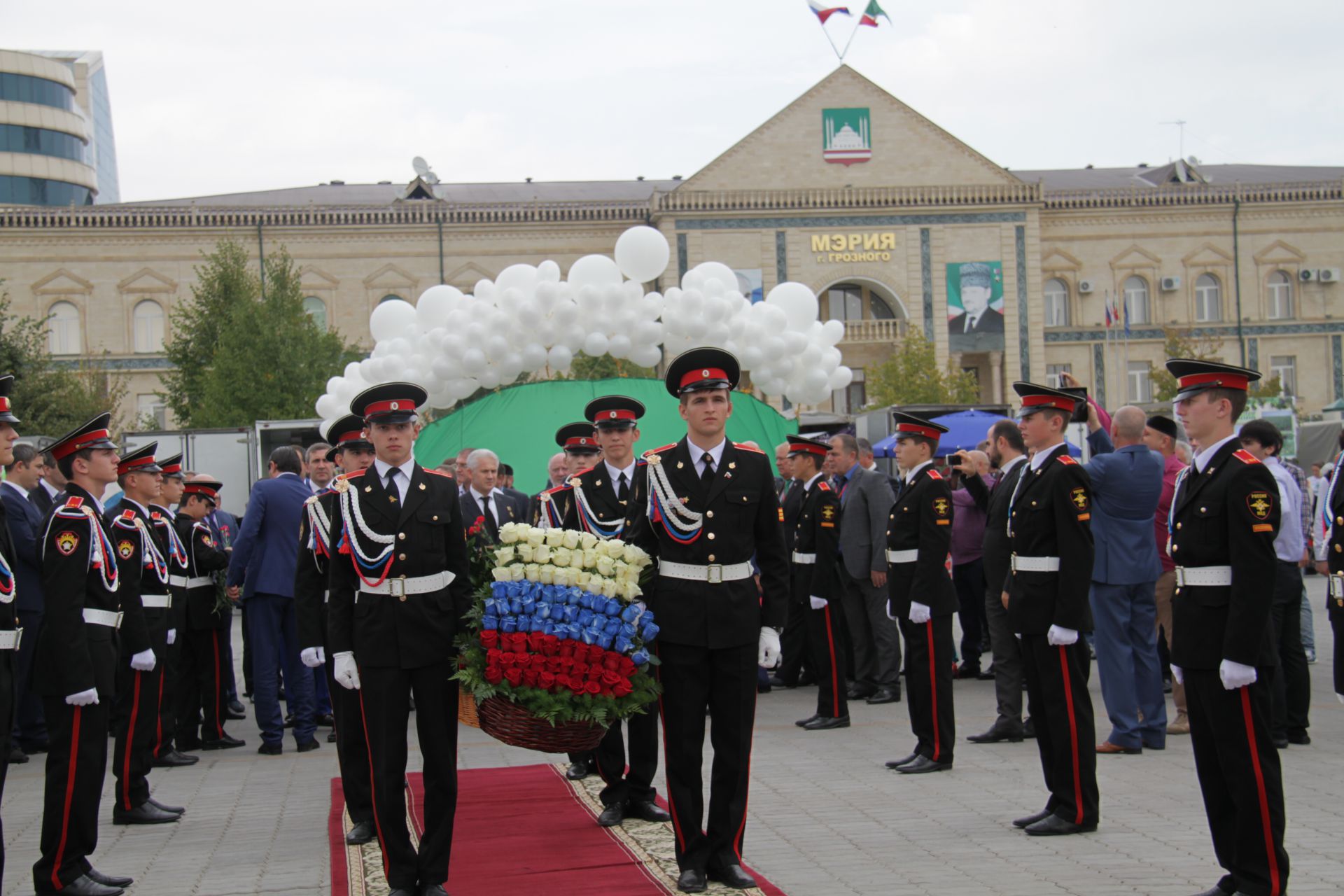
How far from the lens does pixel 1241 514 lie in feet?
19.4

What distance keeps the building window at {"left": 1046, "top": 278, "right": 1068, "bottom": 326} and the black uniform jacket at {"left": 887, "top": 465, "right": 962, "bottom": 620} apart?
1818 inches

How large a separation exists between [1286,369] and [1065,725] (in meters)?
51.7

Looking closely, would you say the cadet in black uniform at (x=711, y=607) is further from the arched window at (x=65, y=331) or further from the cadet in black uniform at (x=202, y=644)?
the arched window at (x=65, y=331)

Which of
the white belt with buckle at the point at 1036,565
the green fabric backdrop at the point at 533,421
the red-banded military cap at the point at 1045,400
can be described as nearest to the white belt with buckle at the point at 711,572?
the white belt with buckle at the point at 1036,565

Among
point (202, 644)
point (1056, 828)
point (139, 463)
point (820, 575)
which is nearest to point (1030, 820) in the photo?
point (1056, 828)

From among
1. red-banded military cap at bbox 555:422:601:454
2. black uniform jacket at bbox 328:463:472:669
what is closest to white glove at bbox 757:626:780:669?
black uniform jacket at bbox 328:463:472:669

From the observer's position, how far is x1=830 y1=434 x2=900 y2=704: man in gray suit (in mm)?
12078

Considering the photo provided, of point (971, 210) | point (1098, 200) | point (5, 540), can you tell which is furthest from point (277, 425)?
point (1098, 200)

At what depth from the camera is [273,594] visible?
35.0 feet

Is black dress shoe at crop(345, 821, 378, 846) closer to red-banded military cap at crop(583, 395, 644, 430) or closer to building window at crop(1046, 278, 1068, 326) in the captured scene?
red-banded military cap at crop(583, 395, 644, 430)

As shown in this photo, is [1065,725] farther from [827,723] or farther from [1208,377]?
[827,723]

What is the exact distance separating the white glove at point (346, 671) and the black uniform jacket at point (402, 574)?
4 centimetres

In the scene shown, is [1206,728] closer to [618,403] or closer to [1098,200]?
[618,403]

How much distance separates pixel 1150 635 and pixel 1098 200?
153ft
